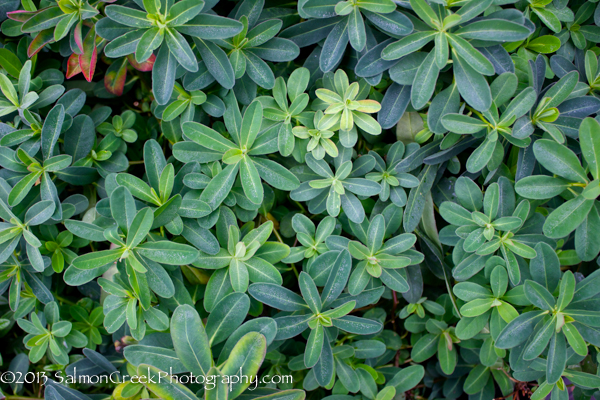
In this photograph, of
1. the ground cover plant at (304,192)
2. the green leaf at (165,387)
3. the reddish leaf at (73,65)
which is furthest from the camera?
the reddish leaf at (73,65)

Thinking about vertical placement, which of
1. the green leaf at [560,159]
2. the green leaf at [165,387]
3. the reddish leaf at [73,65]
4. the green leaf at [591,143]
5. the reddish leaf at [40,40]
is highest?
the reddish leaf at [40,40]

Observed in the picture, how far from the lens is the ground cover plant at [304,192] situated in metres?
1.33

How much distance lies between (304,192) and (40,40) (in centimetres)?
122

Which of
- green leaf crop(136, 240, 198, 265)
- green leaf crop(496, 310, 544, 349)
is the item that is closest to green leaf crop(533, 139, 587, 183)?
green leaf crop(496, 310, 544, 349)

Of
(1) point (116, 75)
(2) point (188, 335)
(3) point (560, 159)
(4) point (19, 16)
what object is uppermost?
(4) point (19, 16)

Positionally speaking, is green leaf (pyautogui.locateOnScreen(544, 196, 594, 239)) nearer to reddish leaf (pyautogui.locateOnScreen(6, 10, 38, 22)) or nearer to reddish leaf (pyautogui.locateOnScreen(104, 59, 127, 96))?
reddish leaf (pyautogui.locateOnScreen(104, 59, 127, 96))

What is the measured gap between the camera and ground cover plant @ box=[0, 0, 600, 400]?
4.37ft

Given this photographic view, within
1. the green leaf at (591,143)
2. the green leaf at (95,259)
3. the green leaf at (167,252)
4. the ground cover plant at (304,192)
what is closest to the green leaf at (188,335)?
the ground cover plant at (304,192)

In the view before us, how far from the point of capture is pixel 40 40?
61.3 inches

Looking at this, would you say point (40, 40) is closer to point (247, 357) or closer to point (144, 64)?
point (144, 64)

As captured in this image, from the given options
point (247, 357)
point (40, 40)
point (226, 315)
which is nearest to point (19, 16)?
point (40, 40)

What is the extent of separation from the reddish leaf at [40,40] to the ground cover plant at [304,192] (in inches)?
0.4

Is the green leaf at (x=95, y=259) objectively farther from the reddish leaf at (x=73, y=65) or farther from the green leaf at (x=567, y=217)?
the green leaf at (x=567, y=217)

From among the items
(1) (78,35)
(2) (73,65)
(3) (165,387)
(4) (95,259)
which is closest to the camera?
(3) (165,387)
